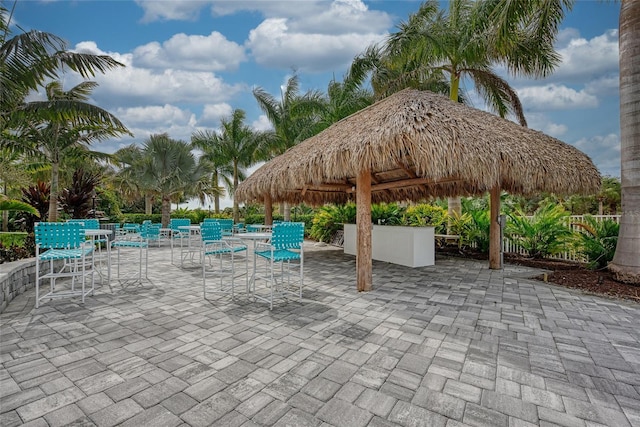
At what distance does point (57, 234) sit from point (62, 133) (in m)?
8.53

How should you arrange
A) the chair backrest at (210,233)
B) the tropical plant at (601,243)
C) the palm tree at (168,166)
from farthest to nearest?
the palm tree at (168,166) → the tropical plant at (601,243) → the chair backrest at (210,233)

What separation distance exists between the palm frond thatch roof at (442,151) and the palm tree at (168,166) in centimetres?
941

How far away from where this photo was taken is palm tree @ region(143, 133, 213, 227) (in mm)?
14312

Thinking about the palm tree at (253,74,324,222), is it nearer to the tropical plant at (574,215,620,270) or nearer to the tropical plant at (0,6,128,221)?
the tropical plant at (0,6,128,221)

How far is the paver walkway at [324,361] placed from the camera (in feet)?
6.69

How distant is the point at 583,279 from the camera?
572cm

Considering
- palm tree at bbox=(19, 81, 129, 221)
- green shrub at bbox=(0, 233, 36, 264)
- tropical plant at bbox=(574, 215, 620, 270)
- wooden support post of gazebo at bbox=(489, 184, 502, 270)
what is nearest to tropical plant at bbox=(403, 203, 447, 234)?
wooden support post of gazebo at bbox=(489, 184, 502, 270)

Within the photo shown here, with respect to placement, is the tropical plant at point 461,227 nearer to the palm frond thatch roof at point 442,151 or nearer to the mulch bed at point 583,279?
the mulch bed at point 583,279

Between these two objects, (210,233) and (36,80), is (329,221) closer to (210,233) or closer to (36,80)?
(210,233)

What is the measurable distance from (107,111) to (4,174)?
4046 millimetres

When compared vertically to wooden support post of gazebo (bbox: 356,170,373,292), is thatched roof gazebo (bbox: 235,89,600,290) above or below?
above

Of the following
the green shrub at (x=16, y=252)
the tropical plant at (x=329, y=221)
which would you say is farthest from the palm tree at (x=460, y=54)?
the green shrub at (x=16, y=252)

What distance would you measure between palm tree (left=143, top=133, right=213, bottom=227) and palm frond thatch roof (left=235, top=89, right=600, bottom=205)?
9.41 m

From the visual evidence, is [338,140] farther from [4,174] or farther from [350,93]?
[4,174]
